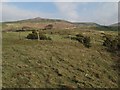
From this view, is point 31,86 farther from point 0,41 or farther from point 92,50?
point 92,50

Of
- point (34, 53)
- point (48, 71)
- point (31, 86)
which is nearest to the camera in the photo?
point (31, 86)

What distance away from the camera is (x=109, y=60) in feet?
151

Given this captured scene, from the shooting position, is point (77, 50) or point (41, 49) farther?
point (77, 50)

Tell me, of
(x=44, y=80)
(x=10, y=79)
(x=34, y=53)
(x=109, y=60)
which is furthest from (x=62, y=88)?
(x=109, y=60)

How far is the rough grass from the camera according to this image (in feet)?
110

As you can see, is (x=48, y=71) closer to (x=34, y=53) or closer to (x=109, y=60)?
(x=34, y=53)

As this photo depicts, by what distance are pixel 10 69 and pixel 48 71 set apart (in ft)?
15.5

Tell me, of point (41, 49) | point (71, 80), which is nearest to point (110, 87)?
point (71, 80)

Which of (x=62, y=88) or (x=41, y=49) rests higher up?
(x=41, y=49)

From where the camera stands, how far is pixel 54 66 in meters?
38.6

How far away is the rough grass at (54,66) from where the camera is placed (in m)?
33.4

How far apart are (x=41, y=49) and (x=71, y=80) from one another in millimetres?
10663

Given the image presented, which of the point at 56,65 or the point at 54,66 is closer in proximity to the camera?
the point at 54,66

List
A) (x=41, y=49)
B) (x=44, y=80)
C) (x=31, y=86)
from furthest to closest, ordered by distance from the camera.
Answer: (x=41, y=49) → (x=44, y=80) → (x=31, y=86)
